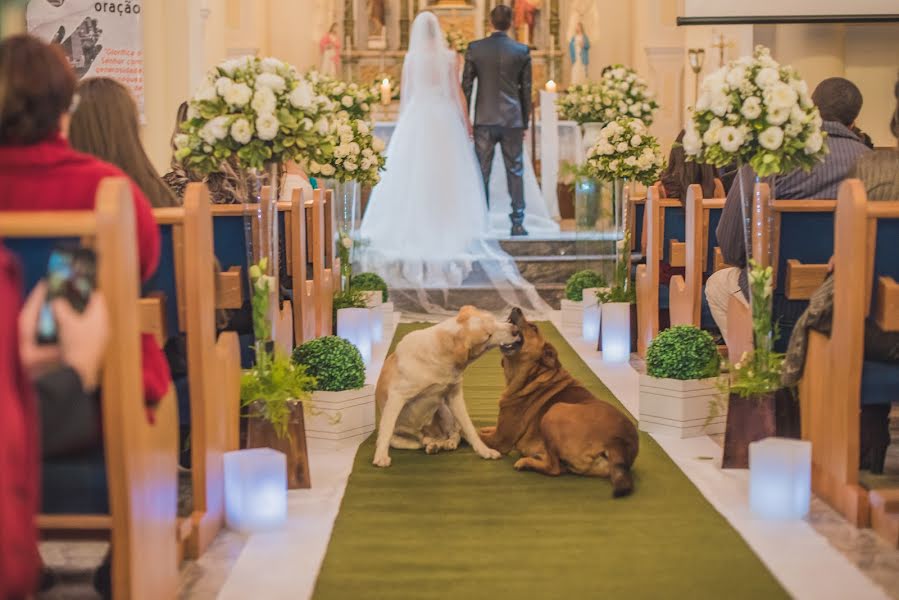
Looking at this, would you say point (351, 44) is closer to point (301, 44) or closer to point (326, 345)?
point (301, 44)

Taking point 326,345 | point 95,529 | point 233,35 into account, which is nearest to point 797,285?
point 326,345

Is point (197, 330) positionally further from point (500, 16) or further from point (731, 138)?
point (500, 16)

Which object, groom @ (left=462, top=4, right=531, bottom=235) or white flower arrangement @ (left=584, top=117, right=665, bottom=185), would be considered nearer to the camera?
white flower arrangement @ (left=584, top=117, right=665, bottom=185)

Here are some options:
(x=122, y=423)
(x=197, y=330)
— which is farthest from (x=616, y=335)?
(x=122, y=423)

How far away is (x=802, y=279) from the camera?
15.1 feet

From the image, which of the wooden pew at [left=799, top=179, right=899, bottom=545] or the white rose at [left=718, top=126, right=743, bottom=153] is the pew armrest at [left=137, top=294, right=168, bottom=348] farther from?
the white rose at [left=718, top=126, right=743, bottom=153]

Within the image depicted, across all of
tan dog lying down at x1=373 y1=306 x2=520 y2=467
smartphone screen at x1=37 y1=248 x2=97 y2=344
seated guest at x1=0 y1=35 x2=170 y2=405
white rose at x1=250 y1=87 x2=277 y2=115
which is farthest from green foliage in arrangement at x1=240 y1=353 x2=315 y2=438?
smartphone screen at x1=37 y1=248 x2=97 y2=344

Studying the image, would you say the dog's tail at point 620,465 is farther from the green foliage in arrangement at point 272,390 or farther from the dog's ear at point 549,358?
the green foliage in arrangement at point 272,390

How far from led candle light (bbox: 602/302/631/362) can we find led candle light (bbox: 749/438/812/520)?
10.6 ft

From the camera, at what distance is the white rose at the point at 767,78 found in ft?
15.1

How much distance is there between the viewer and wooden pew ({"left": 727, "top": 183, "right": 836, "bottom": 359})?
15.6ft

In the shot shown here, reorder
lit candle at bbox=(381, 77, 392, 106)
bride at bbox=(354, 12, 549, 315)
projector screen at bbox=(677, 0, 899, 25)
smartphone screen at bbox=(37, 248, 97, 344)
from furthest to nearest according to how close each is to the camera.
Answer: lit candle at bbox=(381, 77, 392, 106) < projector screen at bbox=(677, 0, 899, 25) < bride at bbox=(354, 12, 549, 315) < smartphone screen at bbox=(37, 248, 97, 344)

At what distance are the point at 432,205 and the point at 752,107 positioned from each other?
19.4ft

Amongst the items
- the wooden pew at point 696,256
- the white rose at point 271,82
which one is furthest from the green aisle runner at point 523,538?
the wooden pew at point 696,256
